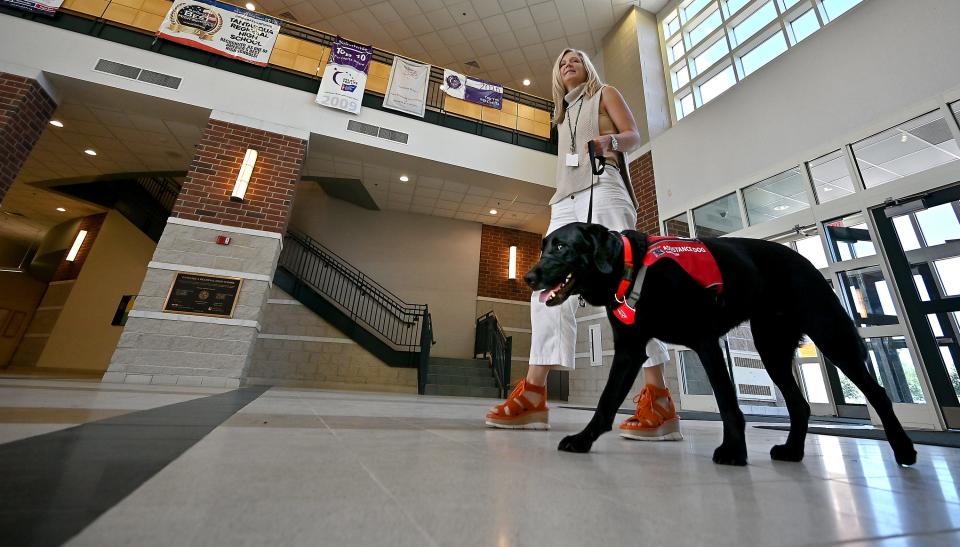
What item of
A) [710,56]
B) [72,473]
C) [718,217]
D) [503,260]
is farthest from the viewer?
[503,260]

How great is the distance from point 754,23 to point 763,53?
710 mm

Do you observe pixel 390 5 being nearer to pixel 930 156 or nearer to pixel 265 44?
pixel 265 44

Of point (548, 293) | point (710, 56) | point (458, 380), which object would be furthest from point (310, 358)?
point (710, 56)

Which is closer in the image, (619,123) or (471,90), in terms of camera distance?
(619,123)

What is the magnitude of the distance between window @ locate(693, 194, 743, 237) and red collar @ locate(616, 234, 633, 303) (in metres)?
4.88

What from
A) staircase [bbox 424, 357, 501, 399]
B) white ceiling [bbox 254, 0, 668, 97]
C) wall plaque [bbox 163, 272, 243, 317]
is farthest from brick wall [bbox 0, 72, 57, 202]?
staircase [bbox 424, 357, 501, 399]

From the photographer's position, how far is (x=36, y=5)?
219 inches

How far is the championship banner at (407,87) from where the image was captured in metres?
6.97

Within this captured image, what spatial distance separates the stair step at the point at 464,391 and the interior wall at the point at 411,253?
207 centimetres

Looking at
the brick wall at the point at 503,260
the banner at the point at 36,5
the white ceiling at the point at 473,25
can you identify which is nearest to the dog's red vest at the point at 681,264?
the white ceiling at the point at 473,25

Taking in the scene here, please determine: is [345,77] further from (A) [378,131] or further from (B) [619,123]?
(B) [619,123]

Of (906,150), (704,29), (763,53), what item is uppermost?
(704,29)

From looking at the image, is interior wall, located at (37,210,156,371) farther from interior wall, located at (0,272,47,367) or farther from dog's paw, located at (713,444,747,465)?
dog's paw, located at (713,444,747,465)

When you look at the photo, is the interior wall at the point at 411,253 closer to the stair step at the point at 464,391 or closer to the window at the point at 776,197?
the stair step at the point at 464,391
